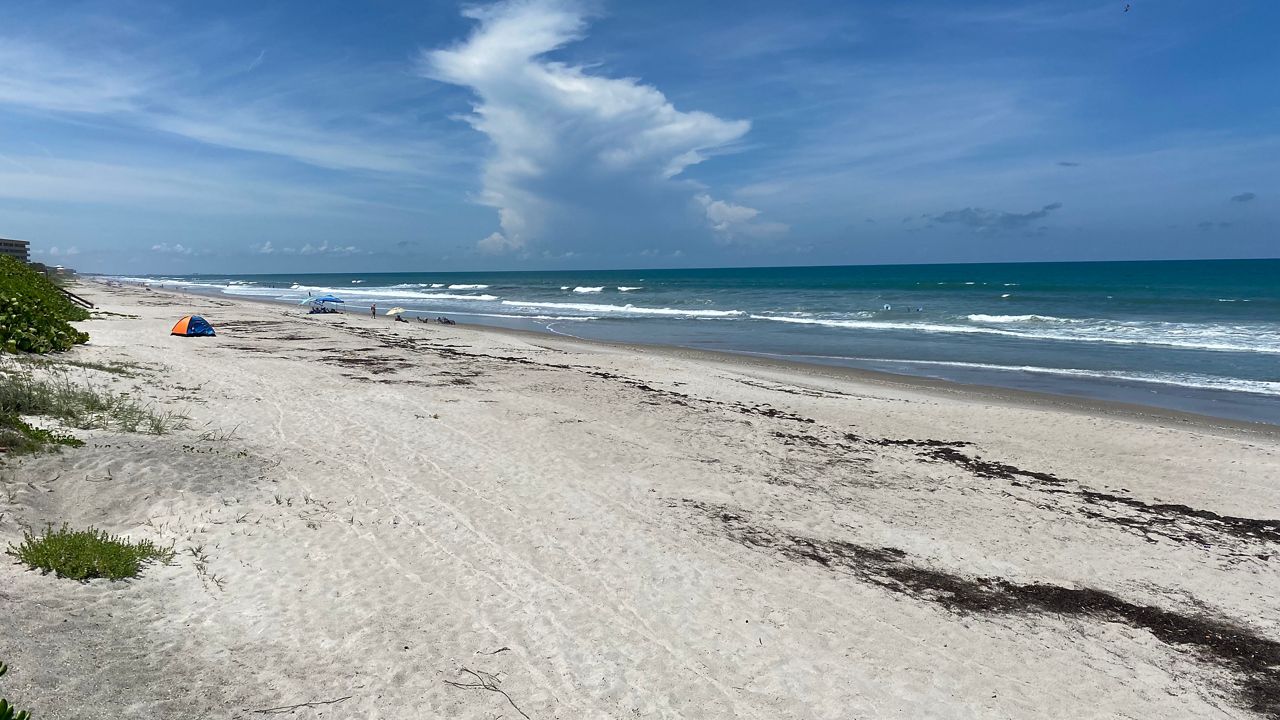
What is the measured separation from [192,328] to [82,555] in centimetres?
1925

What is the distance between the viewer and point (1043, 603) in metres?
6.61

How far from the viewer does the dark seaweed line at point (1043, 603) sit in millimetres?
5676

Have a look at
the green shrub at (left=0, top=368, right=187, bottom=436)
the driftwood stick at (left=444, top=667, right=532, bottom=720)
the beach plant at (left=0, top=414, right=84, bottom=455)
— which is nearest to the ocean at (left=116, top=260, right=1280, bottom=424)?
the driftwood stick at (left=444, top=667, right=532, bottom=720)

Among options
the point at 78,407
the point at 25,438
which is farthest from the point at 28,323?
the point at 25,438

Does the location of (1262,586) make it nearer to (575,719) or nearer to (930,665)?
(930,665)

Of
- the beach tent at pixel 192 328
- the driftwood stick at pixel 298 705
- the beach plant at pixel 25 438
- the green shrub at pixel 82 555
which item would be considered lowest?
the driftwood stick at pixel 298 705

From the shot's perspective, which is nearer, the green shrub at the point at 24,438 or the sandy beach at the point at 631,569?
the sandy beach at the point at 631,569

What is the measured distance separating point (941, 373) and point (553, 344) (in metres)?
14.6

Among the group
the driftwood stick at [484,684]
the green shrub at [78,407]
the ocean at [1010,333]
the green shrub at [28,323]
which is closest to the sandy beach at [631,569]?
the driftwood stick at [484,684]

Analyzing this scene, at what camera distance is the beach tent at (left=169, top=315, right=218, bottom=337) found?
21078 mm

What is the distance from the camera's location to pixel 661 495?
8.93m

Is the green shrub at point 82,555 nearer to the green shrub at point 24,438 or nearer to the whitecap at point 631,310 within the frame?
the green shrub at point 24,438

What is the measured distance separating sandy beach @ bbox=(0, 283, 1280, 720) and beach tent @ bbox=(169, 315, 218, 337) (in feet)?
30.8

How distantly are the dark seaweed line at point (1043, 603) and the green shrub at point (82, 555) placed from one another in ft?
18.1
